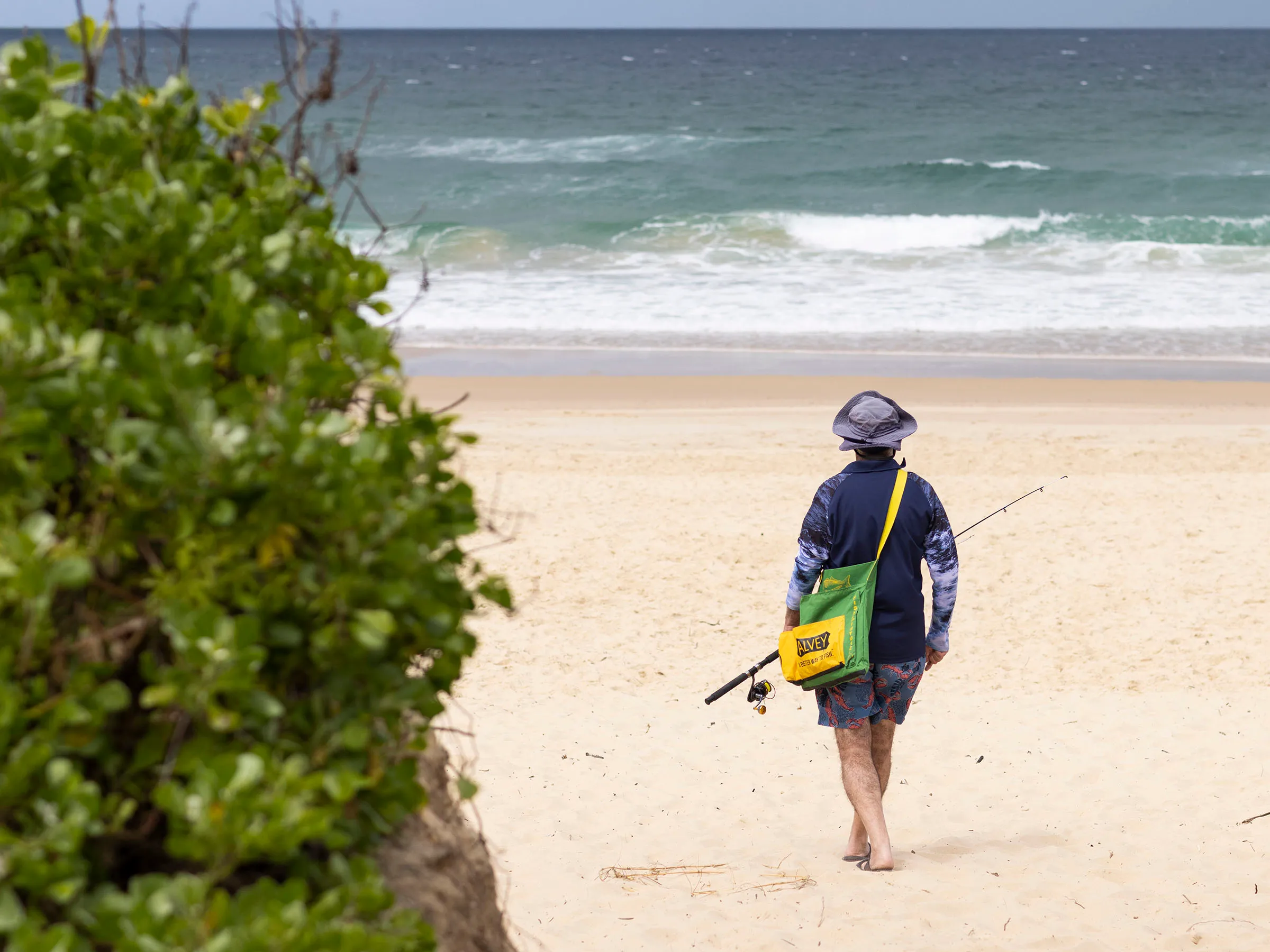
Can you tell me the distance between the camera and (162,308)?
1.92m

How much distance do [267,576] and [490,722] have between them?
4787mm

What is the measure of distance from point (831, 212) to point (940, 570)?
26.8 m

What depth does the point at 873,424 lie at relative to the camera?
4.54 meters

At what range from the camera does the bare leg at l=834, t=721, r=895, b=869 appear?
4711 millimetres

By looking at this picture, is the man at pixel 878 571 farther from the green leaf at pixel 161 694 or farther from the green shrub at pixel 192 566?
the green leaf at pixel 161 694

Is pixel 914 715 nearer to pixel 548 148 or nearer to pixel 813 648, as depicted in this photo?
pixel 813 648

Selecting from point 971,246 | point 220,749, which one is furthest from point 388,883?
point 971,246

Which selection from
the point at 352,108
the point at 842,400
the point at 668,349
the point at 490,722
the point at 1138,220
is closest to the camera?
the point at 490,722

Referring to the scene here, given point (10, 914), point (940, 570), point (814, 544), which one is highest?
point (10, 914)

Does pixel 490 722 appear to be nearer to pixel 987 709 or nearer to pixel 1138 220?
pixel 987 709

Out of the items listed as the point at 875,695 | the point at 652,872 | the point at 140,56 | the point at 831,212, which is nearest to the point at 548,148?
the point at 831,212

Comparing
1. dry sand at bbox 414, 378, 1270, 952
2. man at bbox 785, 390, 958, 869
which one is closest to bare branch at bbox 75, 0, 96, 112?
dry sand at bbox 414, 378, 1270, 952

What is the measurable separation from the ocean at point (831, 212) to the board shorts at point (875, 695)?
109 inches

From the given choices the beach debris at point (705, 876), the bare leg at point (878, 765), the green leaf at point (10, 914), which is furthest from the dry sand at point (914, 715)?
the green leaf at point (10, 914)
